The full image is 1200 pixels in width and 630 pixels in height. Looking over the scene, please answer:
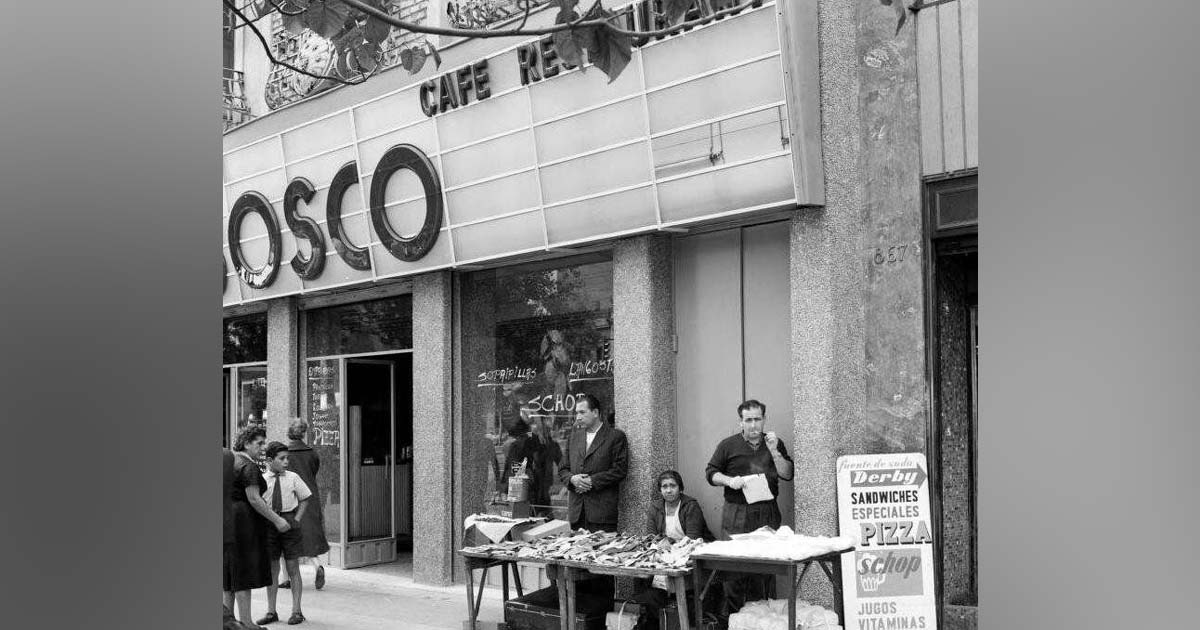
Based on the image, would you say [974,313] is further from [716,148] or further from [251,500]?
[251,500]

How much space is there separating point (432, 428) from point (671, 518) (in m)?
4.07

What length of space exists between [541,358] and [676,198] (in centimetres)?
286

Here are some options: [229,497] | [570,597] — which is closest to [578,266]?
[570,597]

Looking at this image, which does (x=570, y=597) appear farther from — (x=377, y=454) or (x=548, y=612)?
(x=377, y=454)

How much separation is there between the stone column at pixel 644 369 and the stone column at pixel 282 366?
6320mm

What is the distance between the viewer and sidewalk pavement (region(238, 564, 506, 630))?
1120cm

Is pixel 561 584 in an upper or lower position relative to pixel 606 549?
lower

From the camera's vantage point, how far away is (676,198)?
10336 mm

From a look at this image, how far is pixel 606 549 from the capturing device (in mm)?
9305

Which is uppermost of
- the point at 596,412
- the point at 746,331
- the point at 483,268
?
the point at 483,268

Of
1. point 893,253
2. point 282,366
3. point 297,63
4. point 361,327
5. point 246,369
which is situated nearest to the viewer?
point 893,253

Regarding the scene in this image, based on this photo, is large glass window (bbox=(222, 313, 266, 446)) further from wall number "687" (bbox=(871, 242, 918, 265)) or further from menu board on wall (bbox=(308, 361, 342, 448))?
wall number "687" (bbox=(871, 242, 918, 265))
